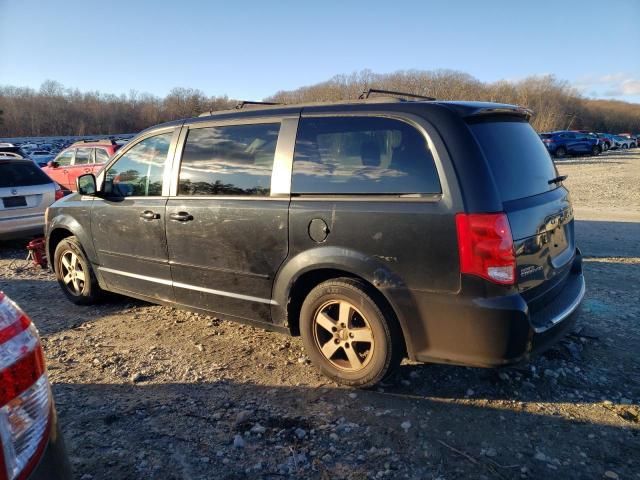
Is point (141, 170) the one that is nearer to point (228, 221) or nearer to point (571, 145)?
point (228, 221)

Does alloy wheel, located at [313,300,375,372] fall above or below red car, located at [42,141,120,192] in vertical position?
below

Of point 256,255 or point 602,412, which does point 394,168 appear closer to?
point 256,255

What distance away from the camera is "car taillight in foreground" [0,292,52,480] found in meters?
1.33

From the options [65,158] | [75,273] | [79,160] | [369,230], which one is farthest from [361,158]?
[65,158]

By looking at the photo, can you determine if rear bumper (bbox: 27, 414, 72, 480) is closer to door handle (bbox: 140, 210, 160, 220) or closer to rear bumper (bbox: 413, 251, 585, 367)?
rear bumper (bbox: 413, 251, 585, 367)

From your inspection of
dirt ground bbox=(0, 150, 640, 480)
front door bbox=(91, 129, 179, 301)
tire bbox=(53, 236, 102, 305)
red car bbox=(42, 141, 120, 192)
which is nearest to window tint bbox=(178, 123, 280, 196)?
front door bbox=(91, 129, 179, 301)

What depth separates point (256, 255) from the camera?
3545mm

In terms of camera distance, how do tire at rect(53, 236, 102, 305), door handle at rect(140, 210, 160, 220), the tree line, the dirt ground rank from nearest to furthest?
the dirt ground < door handle at rect(140, 210, 160, 220) < tire at rect(53, 236, 102, 305) < the tree line

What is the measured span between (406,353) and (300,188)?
1.38 m

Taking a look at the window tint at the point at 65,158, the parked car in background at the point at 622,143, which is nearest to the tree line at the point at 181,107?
the parked car in background at the point at 622,143

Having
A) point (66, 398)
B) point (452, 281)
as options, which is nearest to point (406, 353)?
point (452, 281)

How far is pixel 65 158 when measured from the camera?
14.0 metres

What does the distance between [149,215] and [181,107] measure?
9627cm

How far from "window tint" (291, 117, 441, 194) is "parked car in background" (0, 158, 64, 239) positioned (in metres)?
6.28
